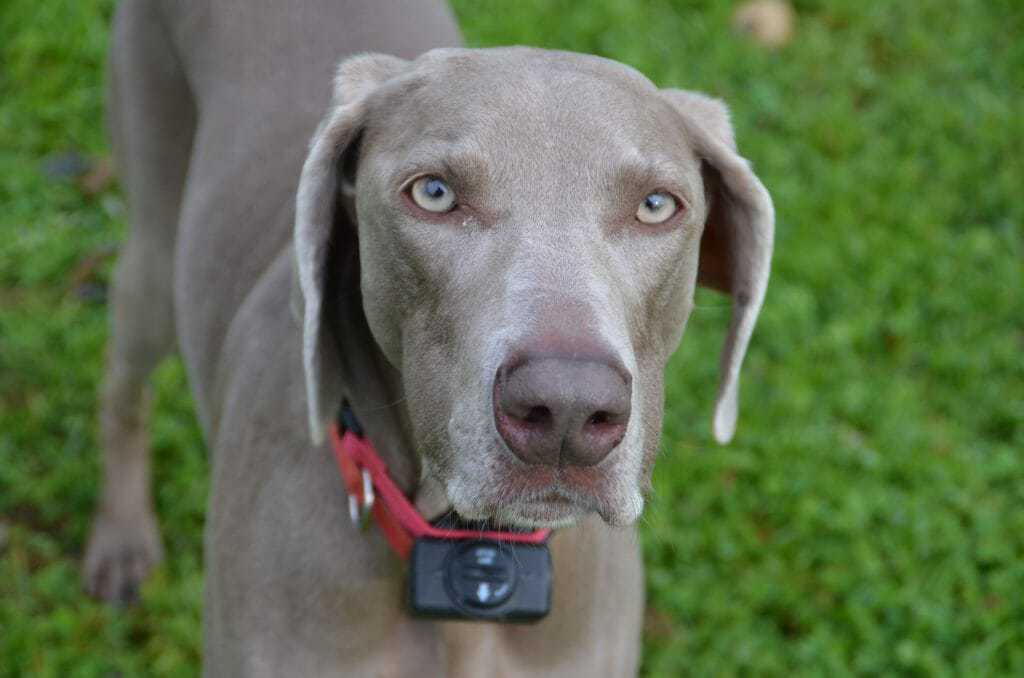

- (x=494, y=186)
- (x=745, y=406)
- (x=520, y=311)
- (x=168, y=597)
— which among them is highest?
(x=494, y=186)

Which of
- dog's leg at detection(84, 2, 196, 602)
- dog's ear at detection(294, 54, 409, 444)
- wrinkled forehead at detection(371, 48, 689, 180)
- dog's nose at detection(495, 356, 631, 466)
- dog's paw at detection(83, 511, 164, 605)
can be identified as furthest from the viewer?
dog's paw at detection(83, 511, 164, 605)

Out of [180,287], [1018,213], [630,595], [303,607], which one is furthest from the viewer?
[1018,213]

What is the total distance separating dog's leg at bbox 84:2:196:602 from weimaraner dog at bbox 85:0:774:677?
136 millimetres

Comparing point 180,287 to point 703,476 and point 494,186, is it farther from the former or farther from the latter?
point 703,476

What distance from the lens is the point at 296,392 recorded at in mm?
2777

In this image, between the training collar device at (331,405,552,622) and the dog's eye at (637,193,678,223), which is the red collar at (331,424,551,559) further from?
the dog's eye at (637,193,678,223)

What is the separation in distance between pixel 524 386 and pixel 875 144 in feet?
13.2

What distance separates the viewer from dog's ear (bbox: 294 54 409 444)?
2.43m

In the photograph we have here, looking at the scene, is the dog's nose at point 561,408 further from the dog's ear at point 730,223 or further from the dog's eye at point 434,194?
the dog's ear at point 730,223

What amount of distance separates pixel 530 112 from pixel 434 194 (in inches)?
8.5

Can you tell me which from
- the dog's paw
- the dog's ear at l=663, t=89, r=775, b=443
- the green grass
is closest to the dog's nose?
the dog's ear at l=663, t=89, r=775, b=443

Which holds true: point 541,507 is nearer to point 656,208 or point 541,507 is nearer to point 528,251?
point 528,251

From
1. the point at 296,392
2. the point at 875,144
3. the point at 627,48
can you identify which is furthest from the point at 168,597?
the point at 875,144

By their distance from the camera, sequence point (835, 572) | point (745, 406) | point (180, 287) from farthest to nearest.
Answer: point (745, 406) → point (835, 572) → point (180, 287)
